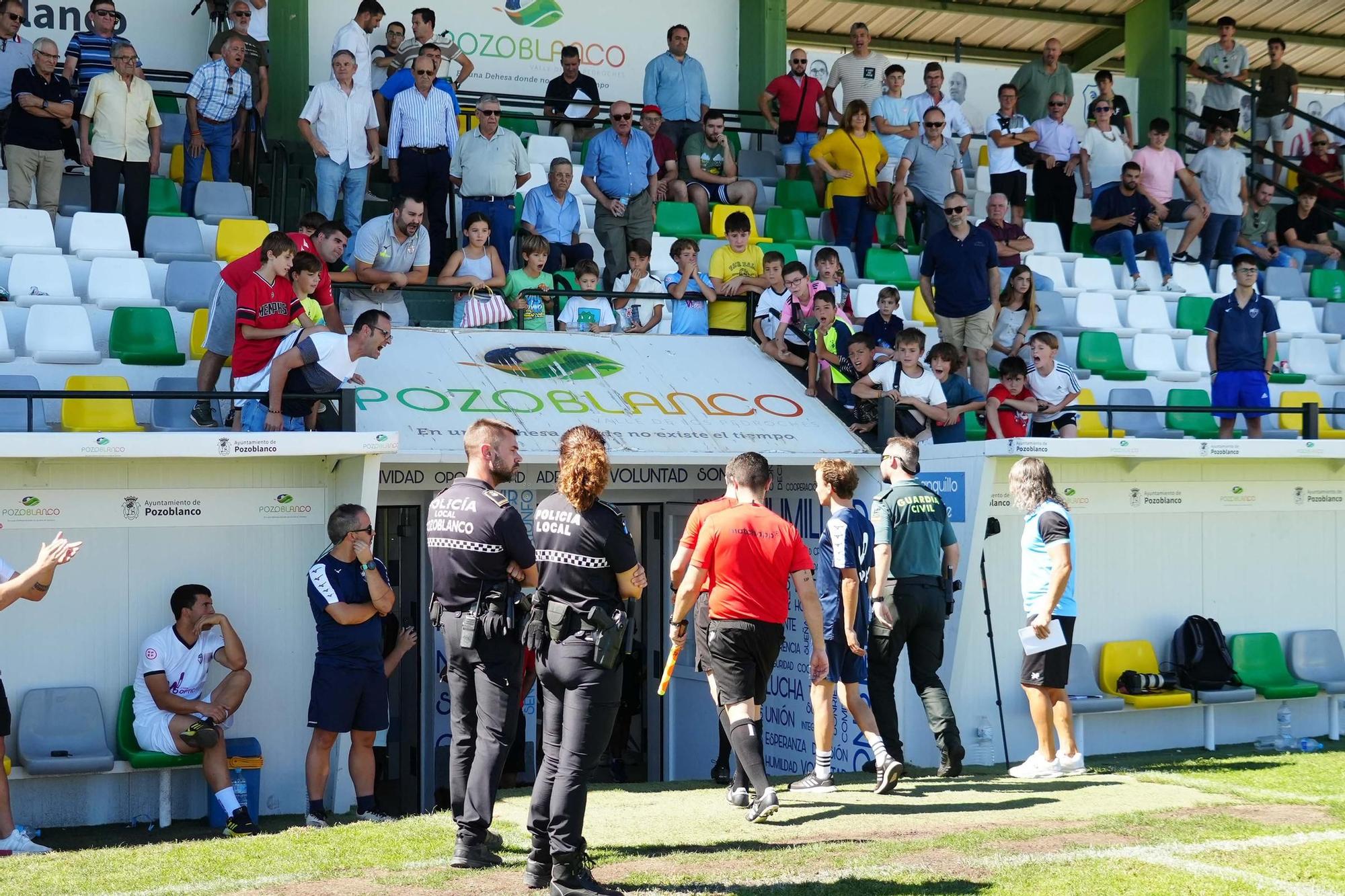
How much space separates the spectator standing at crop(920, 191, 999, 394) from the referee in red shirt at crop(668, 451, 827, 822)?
4987 millimetres

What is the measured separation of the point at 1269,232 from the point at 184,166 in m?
10.9

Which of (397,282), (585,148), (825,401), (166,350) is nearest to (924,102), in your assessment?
(585,148)

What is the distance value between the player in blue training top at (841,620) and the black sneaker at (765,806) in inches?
33.0

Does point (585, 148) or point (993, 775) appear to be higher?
point (585, 148)

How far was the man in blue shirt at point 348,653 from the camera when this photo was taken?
25.7ft

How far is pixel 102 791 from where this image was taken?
8.16 meters

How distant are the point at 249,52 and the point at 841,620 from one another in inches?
288

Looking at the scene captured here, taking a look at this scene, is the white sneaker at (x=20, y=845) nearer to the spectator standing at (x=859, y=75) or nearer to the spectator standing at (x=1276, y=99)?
the spectator standing at (x=859, y=75)

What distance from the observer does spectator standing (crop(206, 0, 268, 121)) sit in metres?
11.9

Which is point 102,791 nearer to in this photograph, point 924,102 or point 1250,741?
point 1250,741

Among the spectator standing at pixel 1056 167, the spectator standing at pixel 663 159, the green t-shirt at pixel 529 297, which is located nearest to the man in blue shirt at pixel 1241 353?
the spectator standing at pixel 1056 167

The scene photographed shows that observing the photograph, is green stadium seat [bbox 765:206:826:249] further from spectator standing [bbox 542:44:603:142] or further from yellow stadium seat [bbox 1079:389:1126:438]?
yellow stadium seat [bbox 1079:389:1126:438]

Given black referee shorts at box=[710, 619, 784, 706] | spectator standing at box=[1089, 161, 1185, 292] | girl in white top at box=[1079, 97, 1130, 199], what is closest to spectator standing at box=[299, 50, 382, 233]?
black referee shorts at box=[710, 619, 784, 706]

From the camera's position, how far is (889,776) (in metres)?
7.57
